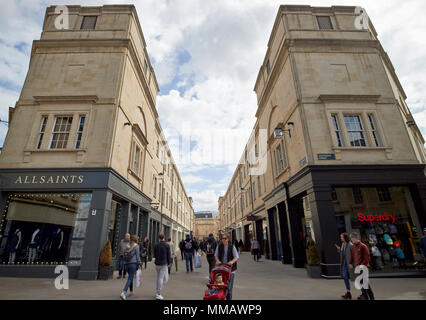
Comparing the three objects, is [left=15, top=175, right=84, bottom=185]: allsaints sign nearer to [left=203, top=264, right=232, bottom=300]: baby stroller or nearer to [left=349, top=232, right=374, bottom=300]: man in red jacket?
[left=203, top=264, right=232, bottom=300]: baby stroller

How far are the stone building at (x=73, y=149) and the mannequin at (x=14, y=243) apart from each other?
0.04m

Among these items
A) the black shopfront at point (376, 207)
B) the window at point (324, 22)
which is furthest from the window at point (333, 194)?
the window at point (324, 22)

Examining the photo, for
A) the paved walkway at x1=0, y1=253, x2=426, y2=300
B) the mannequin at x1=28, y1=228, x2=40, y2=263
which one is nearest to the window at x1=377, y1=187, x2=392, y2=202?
the paved walkway at x1=0, y1=253, x2=426, y2=300

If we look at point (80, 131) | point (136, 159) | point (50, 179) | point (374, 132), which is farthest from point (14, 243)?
point (374, 132)

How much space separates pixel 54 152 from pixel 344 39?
17631 millimetres

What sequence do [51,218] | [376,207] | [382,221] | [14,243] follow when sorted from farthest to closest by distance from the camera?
[376,207] < [382,221] < [51,218] < [14,243]

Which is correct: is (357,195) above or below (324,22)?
below

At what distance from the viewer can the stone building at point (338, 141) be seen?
10.3 metres

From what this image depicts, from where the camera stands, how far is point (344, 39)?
13141 mm

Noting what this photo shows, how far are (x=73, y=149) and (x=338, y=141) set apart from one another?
44.7 feet

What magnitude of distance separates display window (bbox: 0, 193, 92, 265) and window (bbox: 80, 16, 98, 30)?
11096 mm

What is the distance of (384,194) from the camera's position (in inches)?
422

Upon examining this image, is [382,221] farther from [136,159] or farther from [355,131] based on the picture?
[136,159]

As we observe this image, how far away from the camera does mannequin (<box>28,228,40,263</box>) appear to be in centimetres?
982
